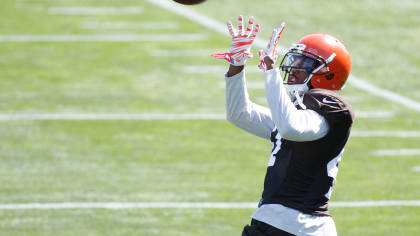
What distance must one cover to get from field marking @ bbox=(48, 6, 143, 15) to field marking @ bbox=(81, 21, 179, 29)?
0.72m

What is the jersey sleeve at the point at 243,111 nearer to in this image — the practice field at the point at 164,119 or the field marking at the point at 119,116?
the practice field at the point at 164,119

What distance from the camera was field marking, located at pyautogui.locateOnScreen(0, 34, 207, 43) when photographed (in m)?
16.0

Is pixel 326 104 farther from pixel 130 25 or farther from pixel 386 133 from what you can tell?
pixel 130 25

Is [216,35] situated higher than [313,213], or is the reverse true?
[313,213]

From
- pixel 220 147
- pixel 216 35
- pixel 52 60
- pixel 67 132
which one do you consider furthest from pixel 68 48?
pixel 220 147

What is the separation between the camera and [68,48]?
51.0 feet

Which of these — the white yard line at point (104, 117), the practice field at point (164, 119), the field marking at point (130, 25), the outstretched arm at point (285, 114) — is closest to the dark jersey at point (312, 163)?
the outstretched arm at point (285, 114)

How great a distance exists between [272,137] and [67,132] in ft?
20.9

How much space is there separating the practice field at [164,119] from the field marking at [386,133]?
0.04 m

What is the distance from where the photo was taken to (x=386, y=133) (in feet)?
38.4

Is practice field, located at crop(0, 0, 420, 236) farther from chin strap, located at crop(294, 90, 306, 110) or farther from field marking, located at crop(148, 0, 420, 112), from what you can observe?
chin strap, located at crop(294, 90, 306, 110)

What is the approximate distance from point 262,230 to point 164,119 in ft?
23.0

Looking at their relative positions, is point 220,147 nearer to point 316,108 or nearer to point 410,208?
point 410,208

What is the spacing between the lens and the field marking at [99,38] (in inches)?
631
